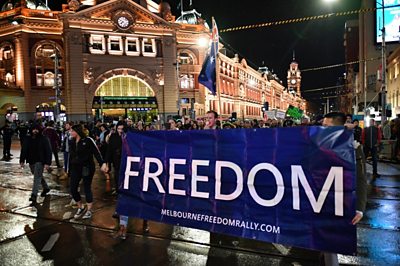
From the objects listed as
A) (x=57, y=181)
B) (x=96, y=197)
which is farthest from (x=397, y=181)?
(x=57, y=181)

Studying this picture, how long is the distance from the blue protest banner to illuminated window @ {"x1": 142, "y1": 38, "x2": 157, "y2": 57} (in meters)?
49.5

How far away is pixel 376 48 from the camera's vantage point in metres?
45.1

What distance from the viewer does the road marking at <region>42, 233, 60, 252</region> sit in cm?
556

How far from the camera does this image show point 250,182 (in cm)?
425

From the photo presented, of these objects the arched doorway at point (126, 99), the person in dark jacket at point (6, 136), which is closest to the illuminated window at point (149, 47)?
the arched doorway at point (126, 99)

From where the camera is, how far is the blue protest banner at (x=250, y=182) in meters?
3.65

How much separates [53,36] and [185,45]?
19.7 meters

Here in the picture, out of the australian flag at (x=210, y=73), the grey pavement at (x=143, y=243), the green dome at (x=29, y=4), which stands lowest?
the grey pavement at (x=143, y=243)

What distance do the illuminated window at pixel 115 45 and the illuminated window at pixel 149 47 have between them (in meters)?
3.73

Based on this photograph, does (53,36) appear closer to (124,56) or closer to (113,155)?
(124,56)

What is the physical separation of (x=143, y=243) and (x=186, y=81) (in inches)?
2068

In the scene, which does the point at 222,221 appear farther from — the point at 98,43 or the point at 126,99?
the point at 98,43

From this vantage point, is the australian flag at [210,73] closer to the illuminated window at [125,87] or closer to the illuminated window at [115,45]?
the illuminated window at [125,87]

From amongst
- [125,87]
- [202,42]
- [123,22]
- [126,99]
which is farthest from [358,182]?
[202,42]
